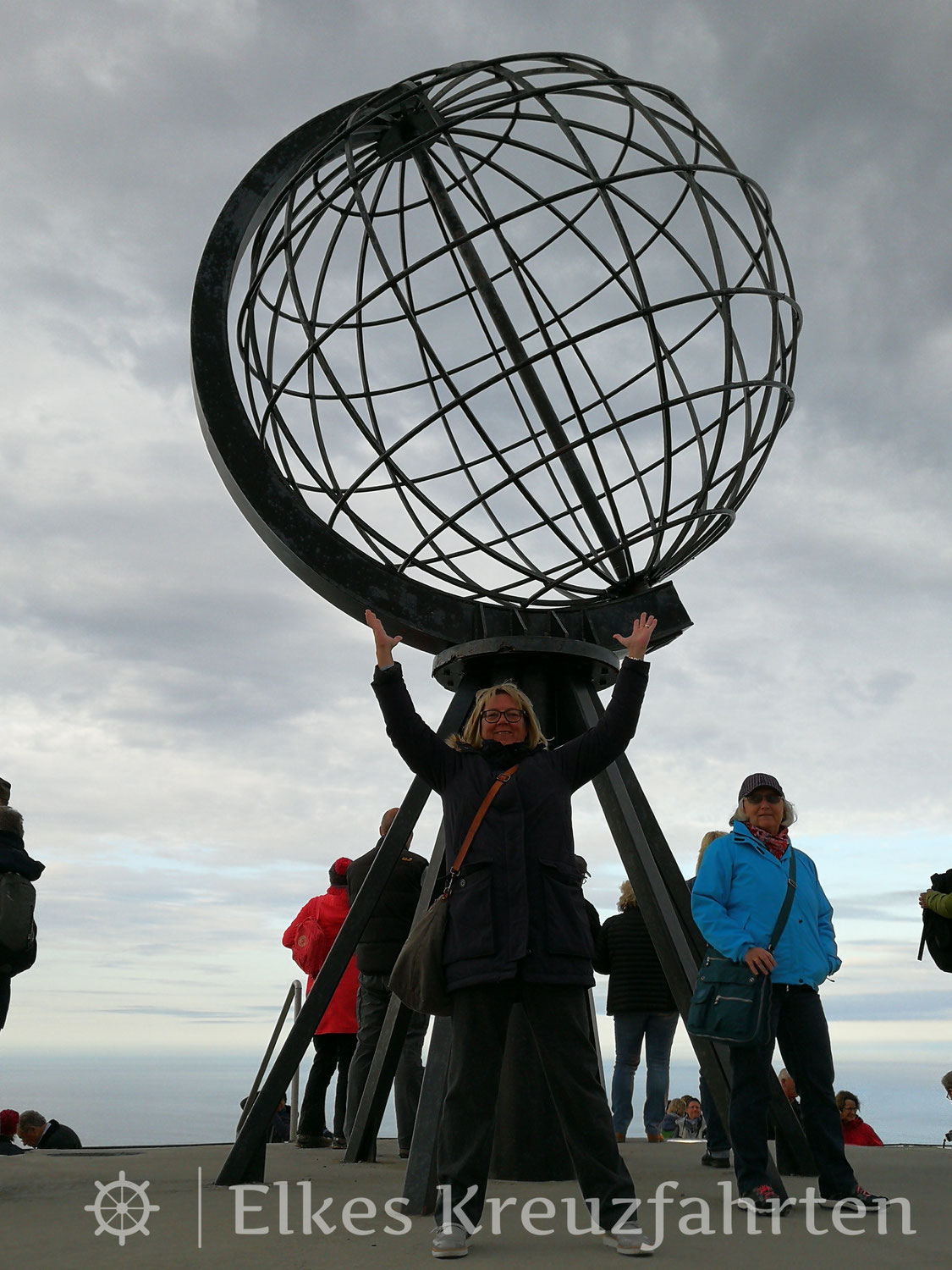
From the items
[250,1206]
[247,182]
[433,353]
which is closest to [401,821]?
[250,1206]

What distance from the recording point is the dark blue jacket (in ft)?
10.6

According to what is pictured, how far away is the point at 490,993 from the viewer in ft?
10.6

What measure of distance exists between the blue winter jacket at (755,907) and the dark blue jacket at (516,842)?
0.62 metres

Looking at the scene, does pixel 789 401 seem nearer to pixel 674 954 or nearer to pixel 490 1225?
pixel 674 954

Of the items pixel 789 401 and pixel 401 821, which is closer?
pixel 401 821

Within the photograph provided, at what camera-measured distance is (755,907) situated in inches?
152

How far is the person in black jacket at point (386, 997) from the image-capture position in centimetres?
578

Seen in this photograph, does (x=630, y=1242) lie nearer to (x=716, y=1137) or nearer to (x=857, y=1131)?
(x=716, y=1137)

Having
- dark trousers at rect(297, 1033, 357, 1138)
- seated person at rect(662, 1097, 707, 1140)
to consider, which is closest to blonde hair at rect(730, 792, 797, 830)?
dark trousers at rect(297, 1033, 357, 1138)

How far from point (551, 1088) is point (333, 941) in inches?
136

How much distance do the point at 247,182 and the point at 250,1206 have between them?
4.37m

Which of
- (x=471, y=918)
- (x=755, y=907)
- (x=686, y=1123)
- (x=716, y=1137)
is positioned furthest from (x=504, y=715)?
(x=686, y=1123)

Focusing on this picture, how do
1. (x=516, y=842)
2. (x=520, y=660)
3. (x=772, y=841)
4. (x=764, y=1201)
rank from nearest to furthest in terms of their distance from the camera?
(x=516, y=842) < (x=764, y=1201) < (x=772, y=841) < (x=520, y=660)

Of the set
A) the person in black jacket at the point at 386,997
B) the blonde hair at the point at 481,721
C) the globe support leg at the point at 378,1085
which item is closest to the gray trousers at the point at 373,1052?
the person in black jacket at the point at 386,997
